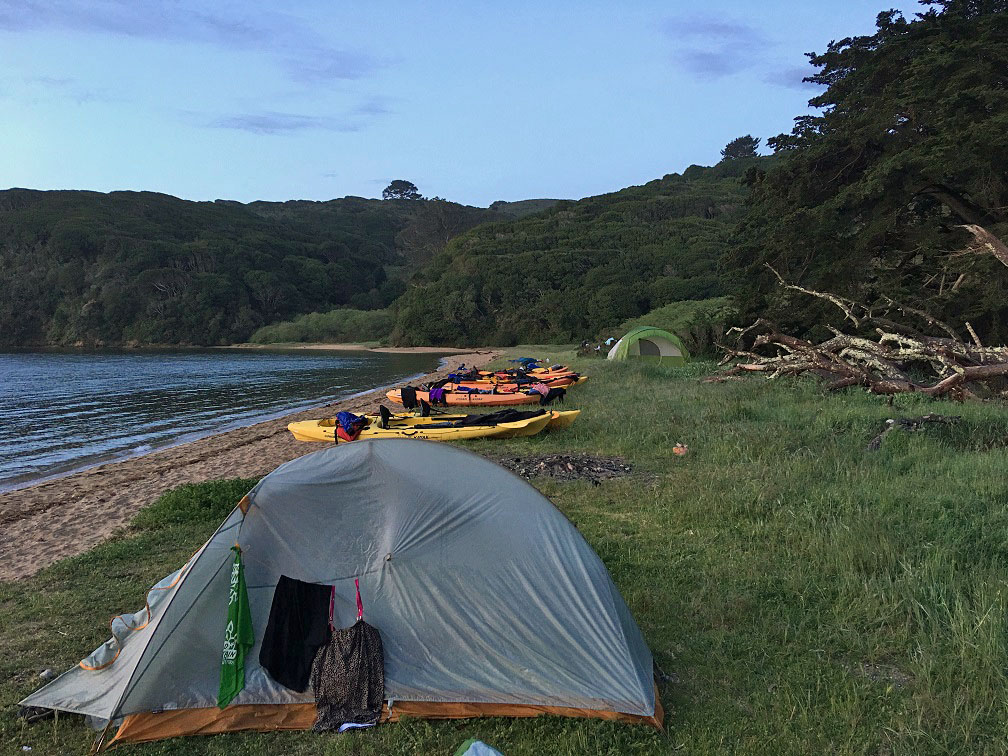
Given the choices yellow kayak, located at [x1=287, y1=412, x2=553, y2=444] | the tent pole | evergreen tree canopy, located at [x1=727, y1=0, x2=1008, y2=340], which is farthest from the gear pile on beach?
evergreen tree canopy, located at [x1=727, y1=0, x2=1008, y2=340]

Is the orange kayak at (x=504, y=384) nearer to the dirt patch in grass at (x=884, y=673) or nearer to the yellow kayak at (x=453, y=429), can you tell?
the yellow kayak at (x=453, y=429)

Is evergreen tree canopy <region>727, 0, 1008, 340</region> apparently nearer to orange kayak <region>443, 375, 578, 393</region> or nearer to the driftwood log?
the driftwood log

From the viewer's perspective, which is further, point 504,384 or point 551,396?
point 504,384

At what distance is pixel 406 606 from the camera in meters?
4.30

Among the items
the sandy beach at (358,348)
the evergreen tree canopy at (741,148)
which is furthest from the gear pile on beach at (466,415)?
the evergreen tree canopy at (741,148)

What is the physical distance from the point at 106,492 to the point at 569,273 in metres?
64.5

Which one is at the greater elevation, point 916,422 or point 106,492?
point 916,422

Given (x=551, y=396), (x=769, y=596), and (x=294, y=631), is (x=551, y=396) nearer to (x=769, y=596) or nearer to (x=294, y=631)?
(x=769, y=596)

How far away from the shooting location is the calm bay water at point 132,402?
1728cm

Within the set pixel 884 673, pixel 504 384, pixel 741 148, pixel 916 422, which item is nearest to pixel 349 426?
pixel 504 384

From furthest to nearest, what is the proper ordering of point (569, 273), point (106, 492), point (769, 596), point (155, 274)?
point (155, 274) < point (569, 273) < point (106, 492) < point (769, 596)

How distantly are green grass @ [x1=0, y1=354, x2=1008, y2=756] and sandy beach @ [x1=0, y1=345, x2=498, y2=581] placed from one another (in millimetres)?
1207

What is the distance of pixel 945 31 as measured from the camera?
55.4 feet

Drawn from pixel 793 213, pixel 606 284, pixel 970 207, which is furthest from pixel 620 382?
pixel 606 284
